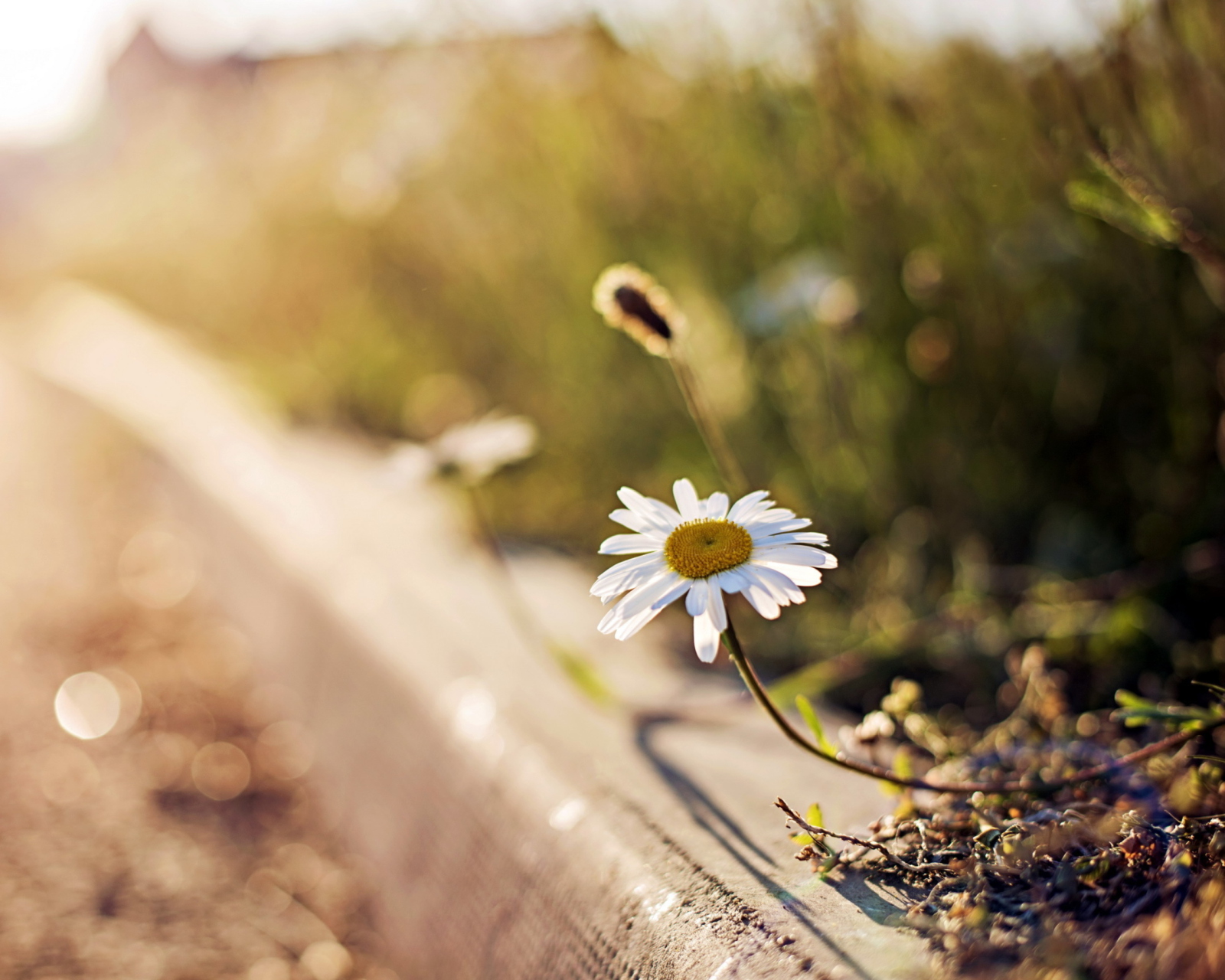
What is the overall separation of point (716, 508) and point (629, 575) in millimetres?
83

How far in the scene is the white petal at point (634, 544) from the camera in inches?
21.9

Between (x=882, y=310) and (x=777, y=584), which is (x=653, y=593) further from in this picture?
(x=882, y=310)

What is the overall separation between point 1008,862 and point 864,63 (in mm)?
1017

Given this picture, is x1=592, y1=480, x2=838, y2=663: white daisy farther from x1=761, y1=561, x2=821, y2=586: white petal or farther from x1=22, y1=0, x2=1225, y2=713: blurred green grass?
x1=22, y1=0, x2=1225, y2=713: blurred green grass

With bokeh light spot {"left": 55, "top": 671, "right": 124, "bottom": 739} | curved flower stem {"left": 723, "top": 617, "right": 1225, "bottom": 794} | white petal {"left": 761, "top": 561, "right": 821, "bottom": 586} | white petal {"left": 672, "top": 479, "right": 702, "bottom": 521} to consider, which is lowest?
curved flower stem {"left": 723, "top": 617, "right": 1225, "bottom": 794}

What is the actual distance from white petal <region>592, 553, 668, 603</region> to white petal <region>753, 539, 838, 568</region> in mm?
57

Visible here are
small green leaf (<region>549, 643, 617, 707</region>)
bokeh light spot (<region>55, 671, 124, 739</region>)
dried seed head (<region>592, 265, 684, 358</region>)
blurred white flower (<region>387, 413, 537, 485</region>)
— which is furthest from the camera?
bokeh light spot (<region>55, 671, 124, 739</region>)

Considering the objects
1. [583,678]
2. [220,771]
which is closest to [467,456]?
[583,678]

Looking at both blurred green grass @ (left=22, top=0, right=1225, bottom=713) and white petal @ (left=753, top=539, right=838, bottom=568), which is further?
blurred green grass @ (left=22, top=0, right=1225, bottom=713)

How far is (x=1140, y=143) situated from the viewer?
3.14 feet

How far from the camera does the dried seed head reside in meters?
0.82

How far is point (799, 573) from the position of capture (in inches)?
20.1

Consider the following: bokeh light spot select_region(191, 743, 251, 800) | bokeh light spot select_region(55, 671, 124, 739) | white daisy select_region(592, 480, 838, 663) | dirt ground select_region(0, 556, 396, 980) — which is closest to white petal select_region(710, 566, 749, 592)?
white daisy select_region(592, 480, 838, 663)

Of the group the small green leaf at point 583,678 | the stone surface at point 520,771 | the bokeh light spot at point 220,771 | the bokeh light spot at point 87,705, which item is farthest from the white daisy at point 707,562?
the bokeh light spot at point 87,705
